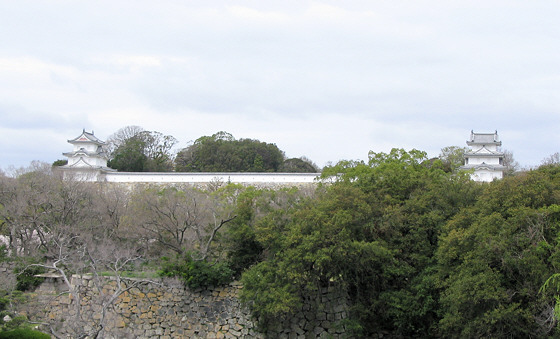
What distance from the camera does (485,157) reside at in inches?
1252

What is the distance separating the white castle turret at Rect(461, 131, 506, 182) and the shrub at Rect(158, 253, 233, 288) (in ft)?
61.3

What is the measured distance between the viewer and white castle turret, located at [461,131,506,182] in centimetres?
3136

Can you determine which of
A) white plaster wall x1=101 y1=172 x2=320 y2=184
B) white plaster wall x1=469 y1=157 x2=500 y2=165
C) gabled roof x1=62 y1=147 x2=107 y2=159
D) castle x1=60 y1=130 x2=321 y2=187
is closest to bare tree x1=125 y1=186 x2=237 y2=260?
castle x1=60 y1=130 x2=321 y2=187

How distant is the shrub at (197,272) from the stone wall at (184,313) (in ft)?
0.79

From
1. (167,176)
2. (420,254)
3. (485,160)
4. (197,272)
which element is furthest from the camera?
(167,176)

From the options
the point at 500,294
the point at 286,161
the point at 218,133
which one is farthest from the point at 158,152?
the point at 500,294

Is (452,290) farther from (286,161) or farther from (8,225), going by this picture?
(286,161)

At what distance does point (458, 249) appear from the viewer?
13.7m

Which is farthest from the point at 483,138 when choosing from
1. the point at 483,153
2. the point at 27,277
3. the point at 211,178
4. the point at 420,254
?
the point at 27,277

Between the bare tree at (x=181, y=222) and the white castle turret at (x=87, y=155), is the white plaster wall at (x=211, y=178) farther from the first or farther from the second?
the bare tree at (x=181, y=222)

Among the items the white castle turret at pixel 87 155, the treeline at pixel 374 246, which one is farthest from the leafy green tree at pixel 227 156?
the treeline at pixel 374 246

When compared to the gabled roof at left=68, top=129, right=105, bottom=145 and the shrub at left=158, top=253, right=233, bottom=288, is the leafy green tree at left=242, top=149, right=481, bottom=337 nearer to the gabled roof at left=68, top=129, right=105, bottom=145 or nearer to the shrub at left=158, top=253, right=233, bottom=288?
the shrub at left=158, top=253, right=233, bottom=288

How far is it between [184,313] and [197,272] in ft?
3.74

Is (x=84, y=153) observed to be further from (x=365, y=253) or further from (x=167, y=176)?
(x=365, y=253)
